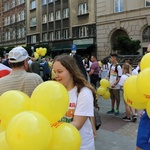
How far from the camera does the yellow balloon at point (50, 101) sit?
1.67m

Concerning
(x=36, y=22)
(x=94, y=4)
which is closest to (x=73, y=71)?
(x=94, y=4)

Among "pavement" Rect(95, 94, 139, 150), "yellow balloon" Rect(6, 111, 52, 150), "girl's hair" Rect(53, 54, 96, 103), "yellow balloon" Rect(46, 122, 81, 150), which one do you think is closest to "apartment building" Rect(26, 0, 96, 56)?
"pavement" Rect(95, 94, 139, 150)

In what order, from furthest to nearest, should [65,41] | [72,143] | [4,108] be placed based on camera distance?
[65,41]
[4,108]
[72,143]

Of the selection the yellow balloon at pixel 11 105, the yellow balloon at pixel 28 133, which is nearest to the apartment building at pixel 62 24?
the yellow balloon at pixel 11 105

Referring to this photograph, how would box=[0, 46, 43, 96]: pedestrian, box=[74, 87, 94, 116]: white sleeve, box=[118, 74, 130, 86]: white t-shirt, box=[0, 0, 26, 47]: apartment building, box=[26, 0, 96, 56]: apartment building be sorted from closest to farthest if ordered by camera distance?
box=[74, 87, 94, 116]: white sleeve
box=[0, 46, 43, 96]: pedestrian
box=[118, 74, 130, 86]: white t-shirt
box=[26, 0, 96, 56]: apartment building
box=[0, 0, 26, 47]: apartment building

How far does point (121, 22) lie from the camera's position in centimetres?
2456

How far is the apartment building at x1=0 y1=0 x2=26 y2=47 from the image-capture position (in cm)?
3966

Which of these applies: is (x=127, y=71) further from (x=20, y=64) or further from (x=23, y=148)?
(x=23, y=148)

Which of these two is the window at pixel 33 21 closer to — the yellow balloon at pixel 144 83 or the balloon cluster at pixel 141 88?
the balloon cluster at pixel 141 88

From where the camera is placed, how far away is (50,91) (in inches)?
66.8

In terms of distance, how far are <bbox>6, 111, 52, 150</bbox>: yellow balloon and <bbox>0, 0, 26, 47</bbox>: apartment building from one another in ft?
126

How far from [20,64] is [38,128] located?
1.62m

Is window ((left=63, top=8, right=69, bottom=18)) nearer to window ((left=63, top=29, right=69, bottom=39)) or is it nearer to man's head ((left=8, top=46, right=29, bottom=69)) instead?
window ((left=63, top=29, right=69, bottom=39))

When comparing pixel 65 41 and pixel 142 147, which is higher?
pixel 65 41
